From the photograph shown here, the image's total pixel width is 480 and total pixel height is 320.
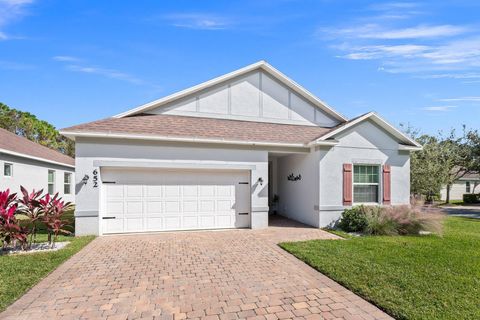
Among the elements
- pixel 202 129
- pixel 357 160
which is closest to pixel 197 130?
pixel 202 129

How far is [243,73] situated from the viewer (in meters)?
12.7

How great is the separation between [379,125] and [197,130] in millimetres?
7782

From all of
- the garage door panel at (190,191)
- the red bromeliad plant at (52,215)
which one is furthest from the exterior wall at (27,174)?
the garage door panel at (190,191)

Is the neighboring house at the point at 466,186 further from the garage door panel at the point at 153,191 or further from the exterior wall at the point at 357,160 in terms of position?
the garage door panel at the point at 153,191

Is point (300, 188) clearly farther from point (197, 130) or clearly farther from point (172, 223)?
point (172, 223)

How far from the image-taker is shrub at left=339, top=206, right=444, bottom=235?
30.6 ft

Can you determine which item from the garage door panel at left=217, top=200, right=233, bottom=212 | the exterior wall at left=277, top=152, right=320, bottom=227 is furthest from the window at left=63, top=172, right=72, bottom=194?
the exterior wall at left=277, top=152, right=320, bottom=227

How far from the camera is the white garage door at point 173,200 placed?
9250mm

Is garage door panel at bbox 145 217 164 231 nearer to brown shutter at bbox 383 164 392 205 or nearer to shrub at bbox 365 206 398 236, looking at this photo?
shrub at bbox 365 206 398 236

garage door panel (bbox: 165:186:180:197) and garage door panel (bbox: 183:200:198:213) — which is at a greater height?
garage door panel (bbox: 165:186:180:197)

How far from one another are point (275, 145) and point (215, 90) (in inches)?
167

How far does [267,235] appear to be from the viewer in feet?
29.7

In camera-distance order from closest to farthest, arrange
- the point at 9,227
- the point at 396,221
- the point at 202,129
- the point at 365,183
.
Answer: the point at 9,227 < the point at 396,221 < the point at 202,129 < the point at 365,183

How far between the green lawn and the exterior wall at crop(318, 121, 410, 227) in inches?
79.2
